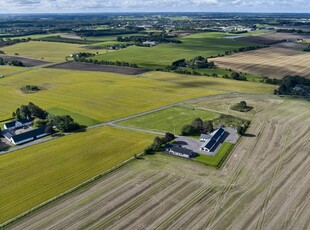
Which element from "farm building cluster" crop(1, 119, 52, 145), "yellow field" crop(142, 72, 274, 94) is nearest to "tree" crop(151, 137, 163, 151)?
"farm building cluster" crop(1, 119, 52, 145)

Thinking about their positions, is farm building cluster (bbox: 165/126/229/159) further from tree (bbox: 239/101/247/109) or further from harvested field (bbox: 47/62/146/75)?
harvested field (bbox: 47/62/146/75)

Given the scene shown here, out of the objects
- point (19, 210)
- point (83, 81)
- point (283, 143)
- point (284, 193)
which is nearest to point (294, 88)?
point (283, 143)

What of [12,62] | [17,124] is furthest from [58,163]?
[12,62]

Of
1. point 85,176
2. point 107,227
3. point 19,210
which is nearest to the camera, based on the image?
point 107,227

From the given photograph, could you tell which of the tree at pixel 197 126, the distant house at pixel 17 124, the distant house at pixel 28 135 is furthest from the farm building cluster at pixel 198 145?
the distant house at pixel 17 124

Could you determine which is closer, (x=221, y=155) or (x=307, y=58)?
(x=221, y=155)

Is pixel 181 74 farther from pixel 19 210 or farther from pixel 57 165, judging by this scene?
pixel 19 210

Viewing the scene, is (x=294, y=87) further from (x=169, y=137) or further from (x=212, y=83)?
(x=169, y=137)
